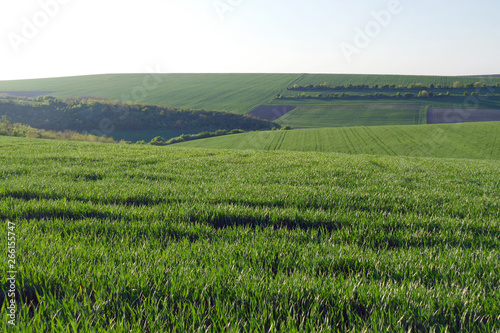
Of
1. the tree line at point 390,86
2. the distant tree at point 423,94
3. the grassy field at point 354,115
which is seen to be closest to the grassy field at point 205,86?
the tree line at point 390,86

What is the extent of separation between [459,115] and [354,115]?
1034 inches

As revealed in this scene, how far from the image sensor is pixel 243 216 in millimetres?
4945

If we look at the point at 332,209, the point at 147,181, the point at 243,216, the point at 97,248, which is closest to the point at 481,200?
the point at 332,209

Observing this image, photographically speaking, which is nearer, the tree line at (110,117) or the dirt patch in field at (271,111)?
the tree line at (110,117)

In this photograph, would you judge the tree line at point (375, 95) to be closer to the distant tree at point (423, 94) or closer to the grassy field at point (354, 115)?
the distant tree at point (423, 94)

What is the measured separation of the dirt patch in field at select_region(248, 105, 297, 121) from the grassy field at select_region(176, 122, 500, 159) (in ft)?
81.1

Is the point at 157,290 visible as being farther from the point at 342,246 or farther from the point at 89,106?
the point at 89,106

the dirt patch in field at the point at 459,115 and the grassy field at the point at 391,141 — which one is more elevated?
the dirt patch in field at the point at 459,115

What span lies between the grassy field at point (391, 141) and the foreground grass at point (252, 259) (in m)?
41.9

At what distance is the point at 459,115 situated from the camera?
74938 mm

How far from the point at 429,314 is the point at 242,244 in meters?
2.12

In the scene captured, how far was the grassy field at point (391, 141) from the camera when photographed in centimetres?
4409

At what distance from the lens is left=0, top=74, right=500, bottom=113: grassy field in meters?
97.2

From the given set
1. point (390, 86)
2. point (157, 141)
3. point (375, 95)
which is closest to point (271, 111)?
point (375, 95)
